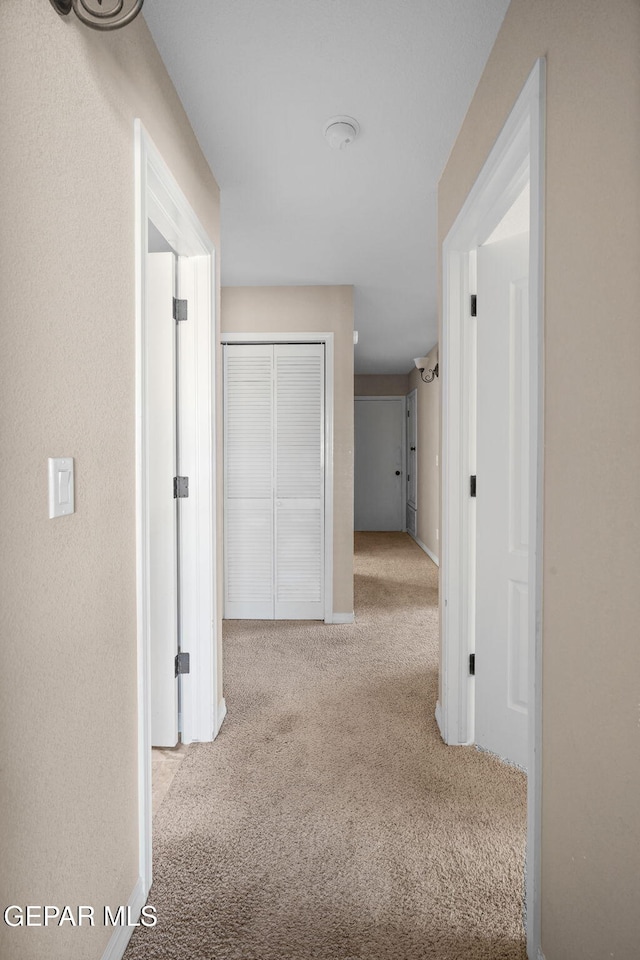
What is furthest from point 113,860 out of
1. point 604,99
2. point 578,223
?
point 604,99

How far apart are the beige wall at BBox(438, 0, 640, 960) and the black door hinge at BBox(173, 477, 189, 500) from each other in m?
1.49

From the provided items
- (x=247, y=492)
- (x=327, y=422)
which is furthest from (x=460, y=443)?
(x=247, y=492)

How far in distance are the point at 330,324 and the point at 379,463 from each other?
482 centimetres

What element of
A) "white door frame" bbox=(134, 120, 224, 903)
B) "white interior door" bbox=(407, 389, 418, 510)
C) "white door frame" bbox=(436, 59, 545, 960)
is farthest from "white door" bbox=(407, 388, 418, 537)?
"white door frame" bbox=(134, 120, 224, 903)

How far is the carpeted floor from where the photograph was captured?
1.33 meters

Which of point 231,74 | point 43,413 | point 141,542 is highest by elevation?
point 231,74

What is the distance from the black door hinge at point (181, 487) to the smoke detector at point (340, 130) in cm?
143

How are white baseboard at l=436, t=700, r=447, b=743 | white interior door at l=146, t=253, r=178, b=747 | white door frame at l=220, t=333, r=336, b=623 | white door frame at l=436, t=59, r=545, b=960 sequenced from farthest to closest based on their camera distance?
white door frame at l=220, t=333, r=336, b=623 → white baseboard at l=436, t=700, r=447, b=743 → white interior door at l=146, t=253, r=178, b=747 → white door frame at l=436, t=59, r=545, b=960

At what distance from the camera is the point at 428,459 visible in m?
6.82

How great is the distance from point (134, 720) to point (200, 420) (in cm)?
121

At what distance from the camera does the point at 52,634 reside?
3.30 ft

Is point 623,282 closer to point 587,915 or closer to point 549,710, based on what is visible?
point 549,710

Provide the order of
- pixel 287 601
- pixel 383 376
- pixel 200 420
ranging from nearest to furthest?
pixel 200 420 < pixel 287 601 < pixel 383 376

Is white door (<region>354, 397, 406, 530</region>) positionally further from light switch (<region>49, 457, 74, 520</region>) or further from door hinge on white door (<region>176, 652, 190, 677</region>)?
light switch (<region>49, 457, 74, 520</region>)
